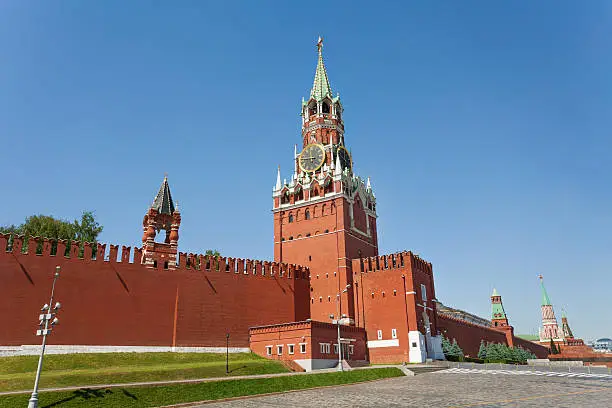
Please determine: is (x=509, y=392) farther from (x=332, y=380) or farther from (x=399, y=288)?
(x=399, y=288)

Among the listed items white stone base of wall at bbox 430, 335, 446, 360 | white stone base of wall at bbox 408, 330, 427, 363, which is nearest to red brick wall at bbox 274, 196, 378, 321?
white stone base of wall at bbox 408, 330, 427, 363

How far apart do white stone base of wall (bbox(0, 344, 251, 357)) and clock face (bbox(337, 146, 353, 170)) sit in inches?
1011

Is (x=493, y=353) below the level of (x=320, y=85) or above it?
below

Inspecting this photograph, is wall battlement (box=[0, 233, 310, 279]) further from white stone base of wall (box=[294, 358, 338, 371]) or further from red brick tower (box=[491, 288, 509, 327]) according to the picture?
red brick tower (box=[491, 288, 509, 327])

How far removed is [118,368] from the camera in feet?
94.8

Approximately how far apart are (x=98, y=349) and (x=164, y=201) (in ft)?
43.5

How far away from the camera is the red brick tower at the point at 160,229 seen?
37.9 meters

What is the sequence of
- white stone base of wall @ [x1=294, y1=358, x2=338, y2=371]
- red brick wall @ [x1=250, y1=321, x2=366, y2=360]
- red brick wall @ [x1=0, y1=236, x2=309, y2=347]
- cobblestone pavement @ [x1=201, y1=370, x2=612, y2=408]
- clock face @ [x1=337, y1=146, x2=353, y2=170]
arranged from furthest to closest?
clock face @ [x1=337, y1=146, x2=353, y2=170], red brick wall @ [x1=250, y1=321, x2=366, y2=360], white stone base of wall @ [x1=294, y1=358, x2=338, y2=371], red brick wall @ [x1=0, y1=236, x2=309, y2=347], cobblestone pavement @ [x1=201, y1=370, x2=612, y2=408]

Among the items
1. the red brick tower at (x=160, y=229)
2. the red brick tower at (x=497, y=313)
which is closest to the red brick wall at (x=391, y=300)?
the red brick tower at (x=160, y=229)

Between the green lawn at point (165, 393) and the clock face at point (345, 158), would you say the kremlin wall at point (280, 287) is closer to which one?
the clock face at point (345, 158)

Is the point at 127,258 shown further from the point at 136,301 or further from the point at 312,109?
the point at 312,109

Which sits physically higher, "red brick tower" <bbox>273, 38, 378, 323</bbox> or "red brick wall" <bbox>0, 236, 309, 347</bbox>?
"red brick tower" <bbox>273, 38, 378, 323</bbox>

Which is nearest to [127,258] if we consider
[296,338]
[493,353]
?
[296,338]

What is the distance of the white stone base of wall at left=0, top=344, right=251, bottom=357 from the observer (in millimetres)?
29812
